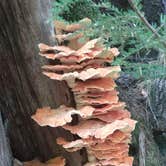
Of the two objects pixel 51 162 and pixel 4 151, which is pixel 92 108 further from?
pixel 4 151

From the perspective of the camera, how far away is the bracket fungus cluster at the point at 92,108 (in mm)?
1828

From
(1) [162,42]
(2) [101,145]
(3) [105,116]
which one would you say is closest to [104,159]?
(2) [101,145]

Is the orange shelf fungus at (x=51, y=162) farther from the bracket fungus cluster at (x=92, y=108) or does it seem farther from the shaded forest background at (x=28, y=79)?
the bracket fungus cluster at (x=92, y=108)

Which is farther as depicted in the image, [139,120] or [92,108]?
[139,120]

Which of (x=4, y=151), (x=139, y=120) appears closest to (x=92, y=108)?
(x=4, y=151)

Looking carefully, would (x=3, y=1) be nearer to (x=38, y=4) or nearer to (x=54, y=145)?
(x=38, y=4)

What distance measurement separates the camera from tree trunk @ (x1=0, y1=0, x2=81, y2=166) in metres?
2.03

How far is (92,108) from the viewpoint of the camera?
184 centimetres

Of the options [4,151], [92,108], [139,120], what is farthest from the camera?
[139,120]

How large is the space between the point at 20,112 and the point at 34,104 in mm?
115

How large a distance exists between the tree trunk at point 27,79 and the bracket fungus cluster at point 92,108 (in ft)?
0.42

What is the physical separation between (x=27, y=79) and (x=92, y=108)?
0.47m

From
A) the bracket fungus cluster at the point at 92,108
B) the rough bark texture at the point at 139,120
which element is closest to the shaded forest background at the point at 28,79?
the bracket fungus cluster at the point at 92,108

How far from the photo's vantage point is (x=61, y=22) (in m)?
2.15
